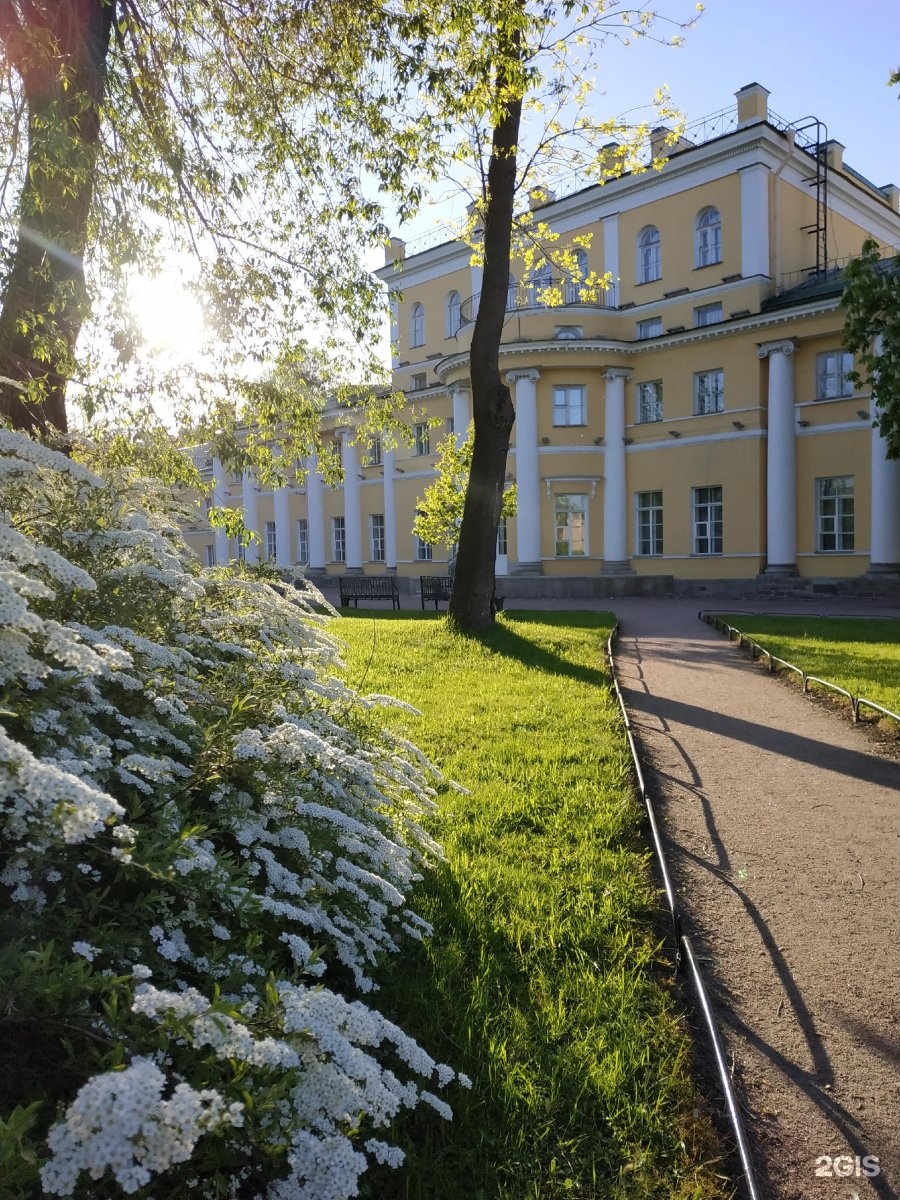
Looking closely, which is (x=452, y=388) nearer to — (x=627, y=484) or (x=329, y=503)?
(x=627, y=484)

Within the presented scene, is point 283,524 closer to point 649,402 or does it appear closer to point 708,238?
point 649,402

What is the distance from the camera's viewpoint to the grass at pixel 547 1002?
2209mm

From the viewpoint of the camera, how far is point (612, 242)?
30.2 metres

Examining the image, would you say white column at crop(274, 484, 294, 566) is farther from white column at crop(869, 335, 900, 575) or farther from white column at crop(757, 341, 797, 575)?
white column at crop(869, 335, 900, 575)

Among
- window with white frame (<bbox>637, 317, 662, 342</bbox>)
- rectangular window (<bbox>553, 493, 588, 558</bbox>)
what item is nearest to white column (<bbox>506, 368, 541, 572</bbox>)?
rectangular window (<bbox>553, 493, 588, 558</bbox>)

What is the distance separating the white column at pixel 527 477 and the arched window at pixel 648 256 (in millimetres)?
5947

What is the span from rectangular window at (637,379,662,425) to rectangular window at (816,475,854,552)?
6084 mm

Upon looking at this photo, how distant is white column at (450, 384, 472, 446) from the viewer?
29391 millimetres

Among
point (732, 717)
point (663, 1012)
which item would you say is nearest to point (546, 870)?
point (663, 1012)

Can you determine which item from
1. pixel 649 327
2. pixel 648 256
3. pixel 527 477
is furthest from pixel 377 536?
pixel 648 256

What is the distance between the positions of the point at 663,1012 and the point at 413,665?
712 centimetres

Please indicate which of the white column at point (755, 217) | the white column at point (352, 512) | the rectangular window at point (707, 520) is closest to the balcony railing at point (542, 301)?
the white column at point (755, 217)

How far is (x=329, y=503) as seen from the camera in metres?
40.2

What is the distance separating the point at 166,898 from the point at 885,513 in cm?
2485
